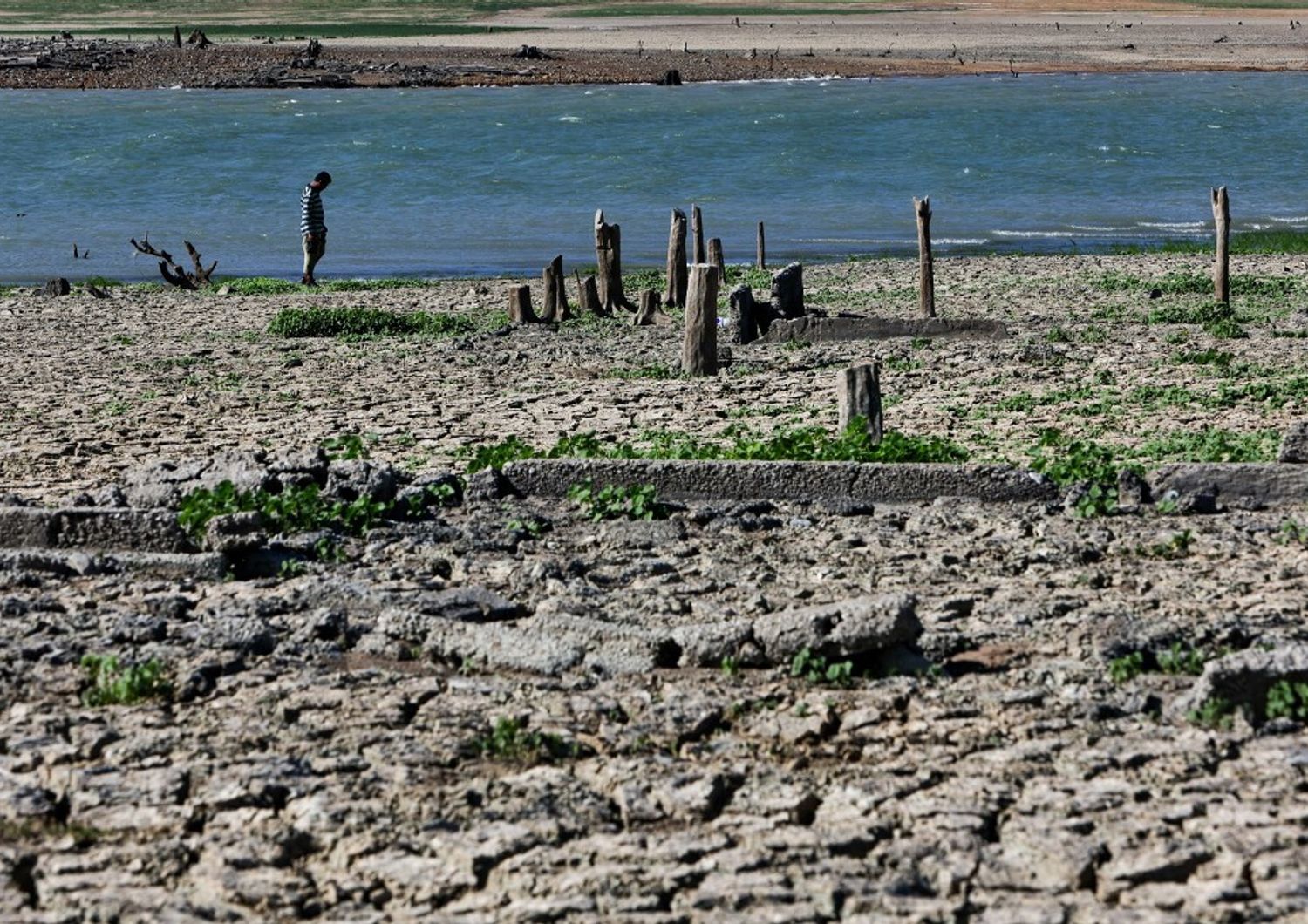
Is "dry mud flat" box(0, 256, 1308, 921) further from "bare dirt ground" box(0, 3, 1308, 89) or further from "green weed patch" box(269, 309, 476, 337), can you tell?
"bare dirt ground" box(0, 3, 1308, 89)

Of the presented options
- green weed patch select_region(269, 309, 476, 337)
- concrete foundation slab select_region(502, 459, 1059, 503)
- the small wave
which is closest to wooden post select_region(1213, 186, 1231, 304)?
green weed patch select_region(269, 309, 476, 337)

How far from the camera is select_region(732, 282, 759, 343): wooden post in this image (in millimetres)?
18844

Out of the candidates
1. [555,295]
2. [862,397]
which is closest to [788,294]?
[555,295]

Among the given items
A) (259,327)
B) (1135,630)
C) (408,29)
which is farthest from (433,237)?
(408,29)

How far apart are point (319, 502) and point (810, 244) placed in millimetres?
25361

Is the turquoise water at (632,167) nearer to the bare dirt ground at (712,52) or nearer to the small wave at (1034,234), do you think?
the small wave at (1034,234)

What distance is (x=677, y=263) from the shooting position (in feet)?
72.9

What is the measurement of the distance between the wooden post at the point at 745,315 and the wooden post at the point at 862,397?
241 inches

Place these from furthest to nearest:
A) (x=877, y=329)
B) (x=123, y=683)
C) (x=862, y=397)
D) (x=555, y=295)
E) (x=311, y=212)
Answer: (x=311, y=212) < (x=555, y=295) < (x=877, y=329) < (x=862, y=397) < (x=123, y=683)

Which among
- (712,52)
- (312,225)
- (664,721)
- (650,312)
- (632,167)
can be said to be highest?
(712,52)

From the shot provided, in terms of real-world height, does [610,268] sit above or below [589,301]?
above

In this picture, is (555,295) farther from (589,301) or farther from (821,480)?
(821,480)

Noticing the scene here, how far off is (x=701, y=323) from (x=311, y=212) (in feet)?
37.6

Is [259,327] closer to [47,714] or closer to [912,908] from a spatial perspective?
[47,714]
